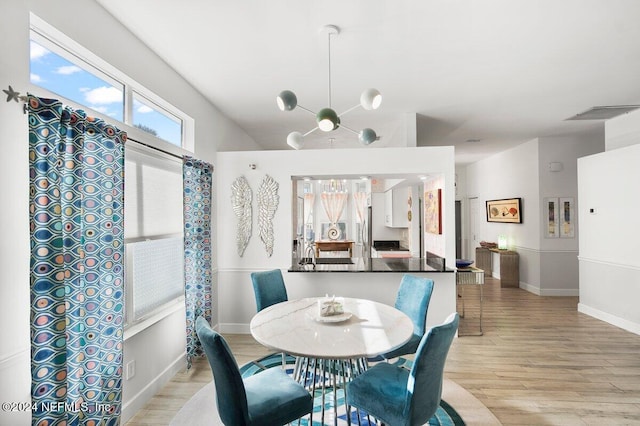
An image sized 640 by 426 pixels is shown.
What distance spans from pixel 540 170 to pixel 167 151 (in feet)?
20.5

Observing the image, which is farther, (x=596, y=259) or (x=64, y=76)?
(x=596, y=259)

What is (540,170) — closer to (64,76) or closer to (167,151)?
(167,151)

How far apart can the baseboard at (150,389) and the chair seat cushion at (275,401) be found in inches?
46.0

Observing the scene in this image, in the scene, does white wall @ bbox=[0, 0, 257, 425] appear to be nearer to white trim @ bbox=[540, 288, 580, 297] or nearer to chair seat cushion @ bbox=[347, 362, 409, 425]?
chair seat cushion @ bbox=[347, 362, 409, 425]

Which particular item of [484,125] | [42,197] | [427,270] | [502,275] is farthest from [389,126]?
[42,197]

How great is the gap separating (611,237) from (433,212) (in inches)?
95.8

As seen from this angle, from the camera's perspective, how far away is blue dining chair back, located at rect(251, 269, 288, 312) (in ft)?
10.0

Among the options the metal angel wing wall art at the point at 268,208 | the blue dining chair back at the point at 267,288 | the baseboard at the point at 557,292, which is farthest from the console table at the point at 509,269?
the blue dining chair back at the point at 267,288

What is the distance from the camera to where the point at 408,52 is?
2729 mm

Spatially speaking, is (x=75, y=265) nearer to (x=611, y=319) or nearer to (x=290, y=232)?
(x=290, y=232)

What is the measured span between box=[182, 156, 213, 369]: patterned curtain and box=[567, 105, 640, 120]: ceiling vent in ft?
16.4

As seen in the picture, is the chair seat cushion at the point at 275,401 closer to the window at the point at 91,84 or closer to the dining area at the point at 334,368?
the dining area at the point at 334,368

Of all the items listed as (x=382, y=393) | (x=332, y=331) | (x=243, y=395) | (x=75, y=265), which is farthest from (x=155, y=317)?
(x=382, y=393)

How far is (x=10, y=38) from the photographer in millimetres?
1544
